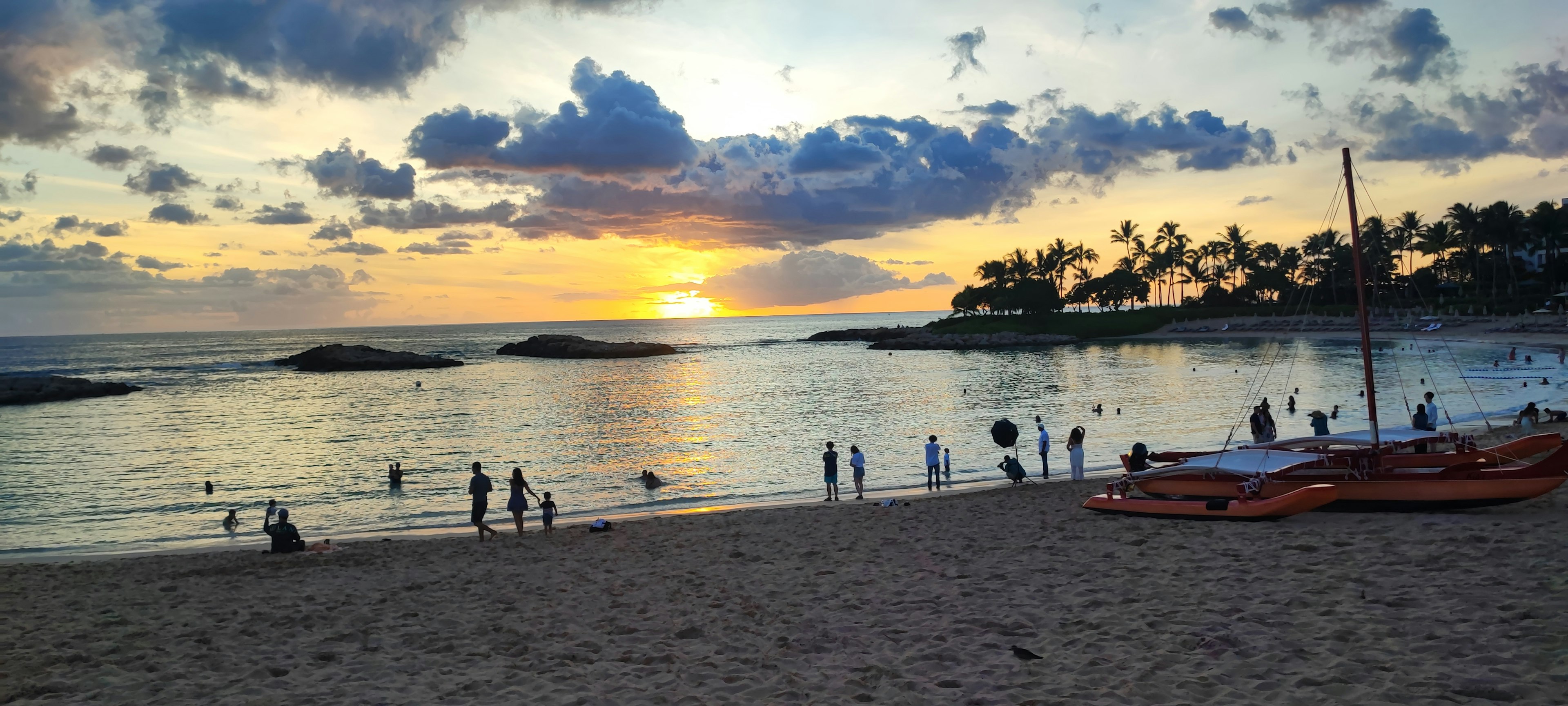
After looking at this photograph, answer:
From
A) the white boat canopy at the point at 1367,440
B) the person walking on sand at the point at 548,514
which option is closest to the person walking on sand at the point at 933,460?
the white boat canopy at the point at 1367,440

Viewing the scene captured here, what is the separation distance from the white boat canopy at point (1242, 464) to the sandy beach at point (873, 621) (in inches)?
59.0

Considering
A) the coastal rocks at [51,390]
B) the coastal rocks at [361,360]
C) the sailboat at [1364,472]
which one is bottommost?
the sailboat at [1364,472]

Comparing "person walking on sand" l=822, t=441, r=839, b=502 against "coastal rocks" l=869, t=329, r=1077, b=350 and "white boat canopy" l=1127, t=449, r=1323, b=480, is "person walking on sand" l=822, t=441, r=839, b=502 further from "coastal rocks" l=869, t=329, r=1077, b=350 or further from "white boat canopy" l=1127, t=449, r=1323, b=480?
"coastal rocks" l=869, t=329, r=1077, b=350

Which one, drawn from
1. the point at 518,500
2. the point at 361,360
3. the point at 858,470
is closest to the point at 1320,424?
the point at 858,470

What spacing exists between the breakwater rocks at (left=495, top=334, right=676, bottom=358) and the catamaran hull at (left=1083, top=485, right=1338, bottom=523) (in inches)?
4340

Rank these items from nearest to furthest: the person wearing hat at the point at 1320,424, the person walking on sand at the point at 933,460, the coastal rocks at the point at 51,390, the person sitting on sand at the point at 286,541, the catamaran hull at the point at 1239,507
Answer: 1. the catamaran hull at the point at 1239,507
2. the person sitting on sand at the point at 286,541
3. the person walking on sand at the point at 933,460
4. the person wearing hat at the point at 1320,424
5. the coastal rocks at the point at 51,390

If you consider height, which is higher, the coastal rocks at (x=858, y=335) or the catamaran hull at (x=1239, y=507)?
the coastal rocks at (x=858, y=335)

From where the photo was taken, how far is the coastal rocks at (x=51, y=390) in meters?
67.4

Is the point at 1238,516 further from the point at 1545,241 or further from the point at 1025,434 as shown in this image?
the point at 1545,241

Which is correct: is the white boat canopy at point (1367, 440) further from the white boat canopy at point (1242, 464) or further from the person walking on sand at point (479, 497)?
the person walking on sand at point (479, 497)

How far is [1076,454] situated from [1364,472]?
812cm

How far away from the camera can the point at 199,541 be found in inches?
811

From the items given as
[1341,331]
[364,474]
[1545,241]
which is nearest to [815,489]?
[364,474]

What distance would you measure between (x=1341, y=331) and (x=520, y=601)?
115463mm
